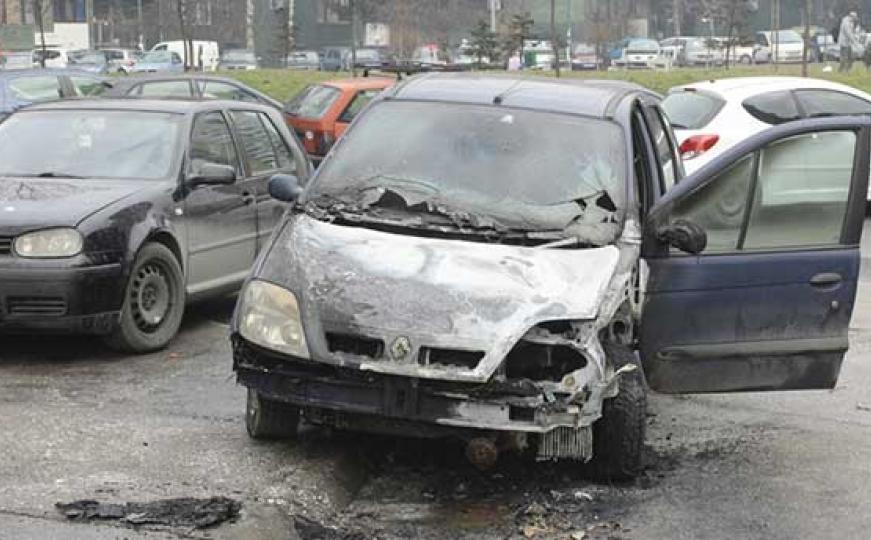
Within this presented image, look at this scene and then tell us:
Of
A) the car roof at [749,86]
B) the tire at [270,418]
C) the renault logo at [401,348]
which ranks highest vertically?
A: the car roof at [749,86]

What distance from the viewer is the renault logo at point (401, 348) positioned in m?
4.81

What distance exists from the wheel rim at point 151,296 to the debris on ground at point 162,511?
8.76ft

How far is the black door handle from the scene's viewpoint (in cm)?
573

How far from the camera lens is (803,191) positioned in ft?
19.1

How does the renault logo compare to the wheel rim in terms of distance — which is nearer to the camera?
the renault logo

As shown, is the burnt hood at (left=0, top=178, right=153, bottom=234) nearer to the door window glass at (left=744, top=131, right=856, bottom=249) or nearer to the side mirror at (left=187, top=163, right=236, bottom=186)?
the side mirror at (left=187, top=163, right=236, bottom=186)

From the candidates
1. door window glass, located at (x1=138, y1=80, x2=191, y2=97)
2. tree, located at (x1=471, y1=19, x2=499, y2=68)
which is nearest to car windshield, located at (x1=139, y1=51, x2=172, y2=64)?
tree, located at (x1=471, y1=19, x2=499, y2=68)

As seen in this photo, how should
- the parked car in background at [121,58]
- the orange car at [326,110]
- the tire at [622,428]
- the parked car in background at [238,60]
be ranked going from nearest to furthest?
the tire at [622,428] < the orange car at [326,110] < the parked car in background at [121,58] < the parked car in background at [238,60]

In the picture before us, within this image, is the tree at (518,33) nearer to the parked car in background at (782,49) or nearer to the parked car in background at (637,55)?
the parked car in background at (637,55)

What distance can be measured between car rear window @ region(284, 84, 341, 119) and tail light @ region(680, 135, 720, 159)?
5.68 meters

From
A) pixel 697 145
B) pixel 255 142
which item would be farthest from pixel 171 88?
pixel 255 142

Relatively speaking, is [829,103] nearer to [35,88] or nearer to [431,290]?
[35,88]

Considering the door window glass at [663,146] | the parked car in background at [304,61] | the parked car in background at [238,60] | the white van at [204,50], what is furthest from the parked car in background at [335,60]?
the door window glass at [663,146]

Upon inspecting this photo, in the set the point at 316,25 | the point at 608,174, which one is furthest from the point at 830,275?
the point at 316,25
